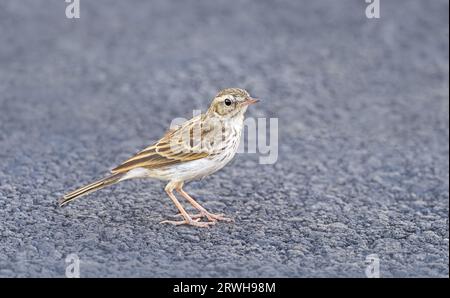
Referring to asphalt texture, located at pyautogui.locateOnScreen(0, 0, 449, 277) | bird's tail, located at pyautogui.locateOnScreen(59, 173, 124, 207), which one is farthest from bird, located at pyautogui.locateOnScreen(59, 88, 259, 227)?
asphalt texture, located at pyautogui.locateOnScreen(0, 0, 449, 277)

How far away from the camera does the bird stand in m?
6.81

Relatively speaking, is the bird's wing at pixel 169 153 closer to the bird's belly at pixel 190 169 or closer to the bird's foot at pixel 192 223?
the bird's belly at pixel 190 169

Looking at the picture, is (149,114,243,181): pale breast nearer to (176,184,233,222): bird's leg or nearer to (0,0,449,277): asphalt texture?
(176,184,233,222): bird's leg

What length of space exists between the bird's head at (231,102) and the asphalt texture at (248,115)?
83cm

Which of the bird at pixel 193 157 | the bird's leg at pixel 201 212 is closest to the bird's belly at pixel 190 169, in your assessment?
the bird at pixel 193 157

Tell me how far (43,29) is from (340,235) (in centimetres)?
647

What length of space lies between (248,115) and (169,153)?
2720mm

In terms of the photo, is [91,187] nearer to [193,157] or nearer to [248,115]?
[193,157]

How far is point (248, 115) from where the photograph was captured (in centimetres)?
949

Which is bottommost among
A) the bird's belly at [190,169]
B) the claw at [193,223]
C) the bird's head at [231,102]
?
the claw at [193,223]

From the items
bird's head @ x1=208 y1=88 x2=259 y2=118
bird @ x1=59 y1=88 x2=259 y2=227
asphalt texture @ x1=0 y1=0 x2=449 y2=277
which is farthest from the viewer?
bird's head @ x1=208 y1=88 x2=259 y2=118

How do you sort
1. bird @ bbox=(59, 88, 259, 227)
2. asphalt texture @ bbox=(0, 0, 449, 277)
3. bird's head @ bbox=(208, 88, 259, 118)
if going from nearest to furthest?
asphalt texture @ bbox=(0, 0, 449, 277), bird @ bbox=(59, 88, 259, 227), bird's head @ bbox=(208, 88, 259, 118)

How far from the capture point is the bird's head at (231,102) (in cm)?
705

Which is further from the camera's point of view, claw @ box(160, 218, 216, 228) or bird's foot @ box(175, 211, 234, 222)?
bird's foot @ box(175, 211, 234, 222)
